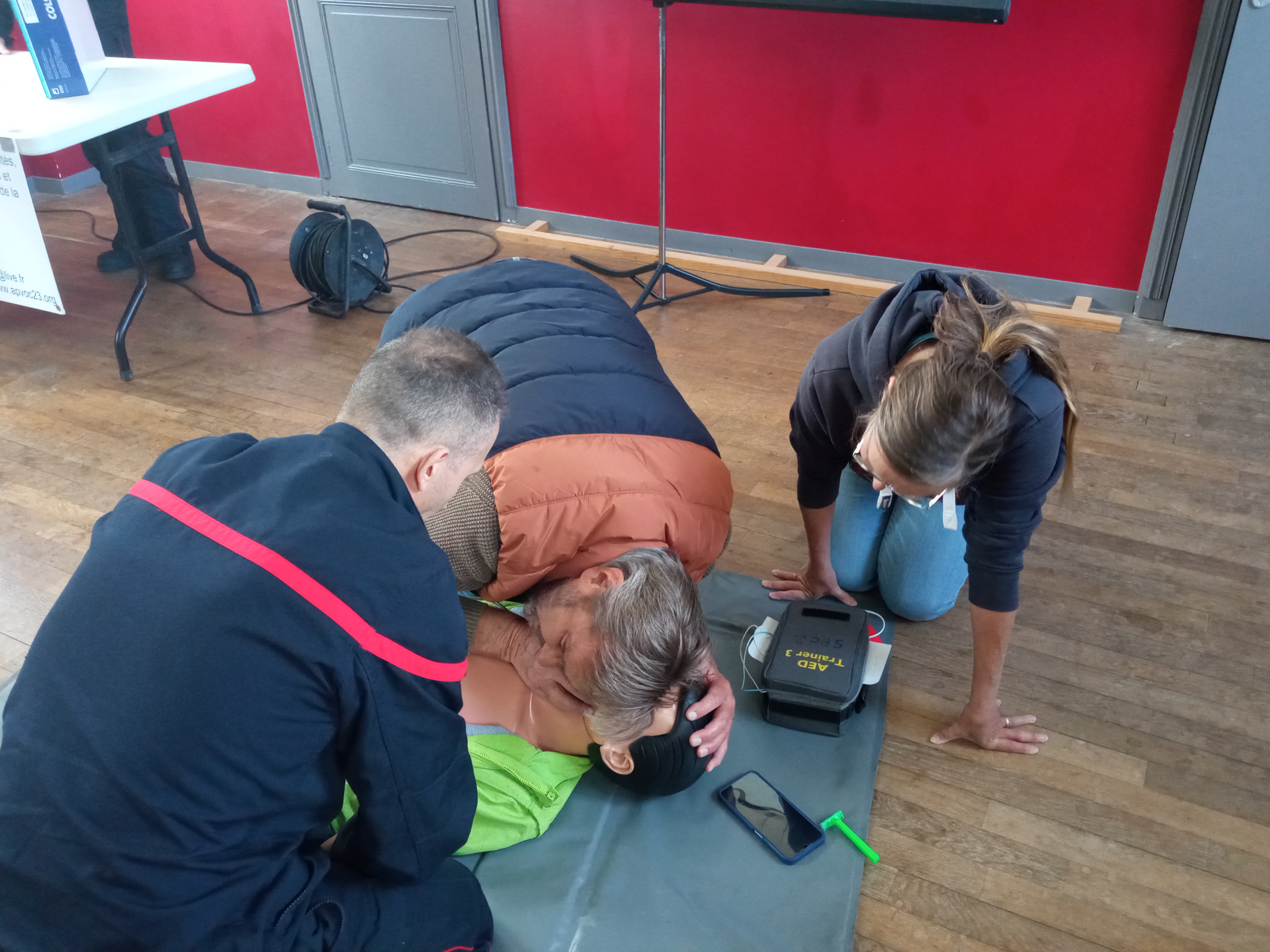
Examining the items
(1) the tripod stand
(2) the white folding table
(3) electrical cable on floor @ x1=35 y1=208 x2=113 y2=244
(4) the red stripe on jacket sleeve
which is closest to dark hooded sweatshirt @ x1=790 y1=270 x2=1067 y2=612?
(4) the red stripe on jacket sleeve

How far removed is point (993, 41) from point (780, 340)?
107cm

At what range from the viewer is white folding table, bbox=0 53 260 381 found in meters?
2.43

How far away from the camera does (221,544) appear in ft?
3.03

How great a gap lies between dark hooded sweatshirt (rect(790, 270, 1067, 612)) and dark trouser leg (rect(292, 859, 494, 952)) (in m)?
0.88

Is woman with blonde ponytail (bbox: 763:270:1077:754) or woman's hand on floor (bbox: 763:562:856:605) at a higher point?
woman with blonde ponytail (bbox: 763:270:1077:754)

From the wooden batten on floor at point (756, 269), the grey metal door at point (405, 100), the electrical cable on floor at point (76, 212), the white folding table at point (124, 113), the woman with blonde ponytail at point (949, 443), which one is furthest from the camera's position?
the electrical cable on floor at point (76, 212)

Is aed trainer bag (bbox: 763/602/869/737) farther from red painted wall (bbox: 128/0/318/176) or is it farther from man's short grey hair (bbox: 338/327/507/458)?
red painted wall (bbox: 128/0/318/176)

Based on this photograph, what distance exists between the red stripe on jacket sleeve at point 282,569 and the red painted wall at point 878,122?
267cm

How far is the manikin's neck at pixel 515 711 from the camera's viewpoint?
1615mm

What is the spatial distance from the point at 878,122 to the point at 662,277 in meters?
0.87

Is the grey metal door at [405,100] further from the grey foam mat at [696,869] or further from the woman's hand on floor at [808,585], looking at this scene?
the grey foam mat at [696,869]

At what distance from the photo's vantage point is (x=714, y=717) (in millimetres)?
1562

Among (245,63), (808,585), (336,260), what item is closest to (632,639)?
(808,585)

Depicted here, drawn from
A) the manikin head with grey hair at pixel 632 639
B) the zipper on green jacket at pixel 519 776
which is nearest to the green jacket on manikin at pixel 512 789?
the zipper on green jacket at pixel 519 776
